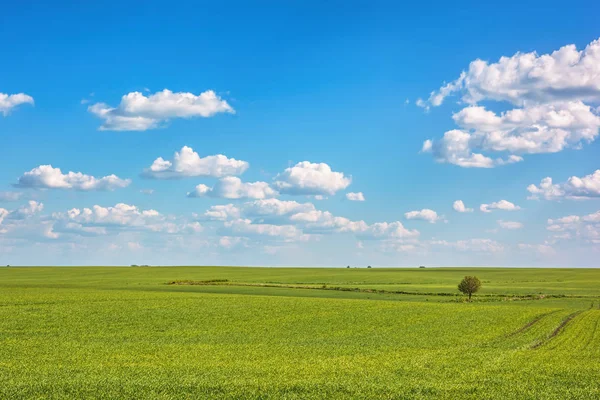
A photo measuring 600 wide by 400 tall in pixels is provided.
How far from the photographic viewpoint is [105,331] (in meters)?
46.4

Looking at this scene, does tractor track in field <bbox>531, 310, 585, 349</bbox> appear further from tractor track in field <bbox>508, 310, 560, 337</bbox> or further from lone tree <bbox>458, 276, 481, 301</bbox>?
Result: lone tree <bbox>458, 276, 481, 301</bbox>

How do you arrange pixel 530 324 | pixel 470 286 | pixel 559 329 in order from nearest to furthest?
pixel 559 329 → pixel 530 324 → pixel 470 286

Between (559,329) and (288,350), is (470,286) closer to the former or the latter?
(559,329)

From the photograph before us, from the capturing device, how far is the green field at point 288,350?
25.6 metres

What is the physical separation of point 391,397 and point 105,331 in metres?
28.7

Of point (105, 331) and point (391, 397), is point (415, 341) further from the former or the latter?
point (105, 331)

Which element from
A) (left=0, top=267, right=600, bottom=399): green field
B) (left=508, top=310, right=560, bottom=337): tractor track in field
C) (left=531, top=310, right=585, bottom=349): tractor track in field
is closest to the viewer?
(left=0, top=267, right=600, bottom=399): green field

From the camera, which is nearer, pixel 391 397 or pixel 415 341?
pixel 391 397

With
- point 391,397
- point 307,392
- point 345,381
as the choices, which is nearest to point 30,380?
point 307,392

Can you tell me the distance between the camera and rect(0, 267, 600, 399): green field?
84.1 ft

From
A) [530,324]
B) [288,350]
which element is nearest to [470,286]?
[530,324]

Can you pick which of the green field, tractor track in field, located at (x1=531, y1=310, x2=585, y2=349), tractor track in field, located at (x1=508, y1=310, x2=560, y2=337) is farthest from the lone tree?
tractor track in field, located at (x1=508, y1=310, x2=560, y2=337)

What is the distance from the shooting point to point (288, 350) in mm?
38688

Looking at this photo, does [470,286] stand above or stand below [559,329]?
above
